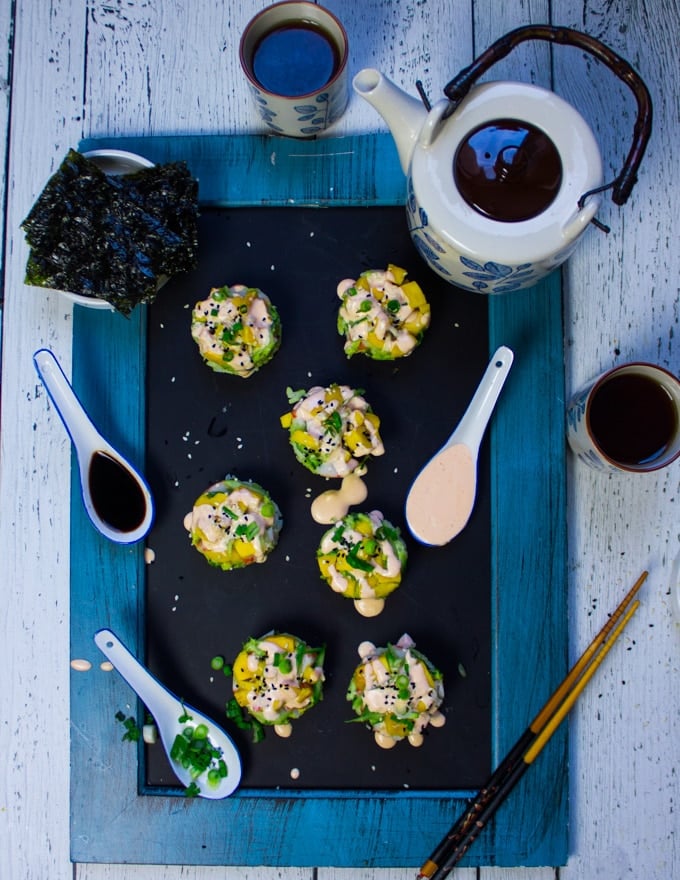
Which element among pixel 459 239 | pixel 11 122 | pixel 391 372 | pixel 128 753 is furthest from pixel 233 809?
pixel 11 122

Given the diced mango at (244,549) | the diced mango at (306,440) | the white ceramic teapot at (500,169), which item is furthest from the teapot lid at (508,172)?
the diced mango at (244,549)

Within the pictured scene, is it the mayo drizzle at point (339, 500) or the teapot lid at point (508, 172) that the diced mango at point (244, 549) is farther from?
the teapot lid at point (508, 172)

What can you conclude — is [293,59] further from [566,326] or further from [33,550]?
[33,550]

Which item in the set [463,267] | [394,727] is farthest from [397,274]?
[394,727]

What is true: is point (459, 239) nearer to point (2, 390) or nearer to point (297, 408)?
point (297, 408)

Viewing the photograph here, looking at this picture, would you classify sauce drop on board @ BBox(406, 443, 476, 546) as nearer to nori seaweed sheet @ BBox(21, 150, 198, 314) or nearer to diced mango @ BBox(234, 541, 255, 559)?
diced mango @ BBox(234, 541, 255, 559)

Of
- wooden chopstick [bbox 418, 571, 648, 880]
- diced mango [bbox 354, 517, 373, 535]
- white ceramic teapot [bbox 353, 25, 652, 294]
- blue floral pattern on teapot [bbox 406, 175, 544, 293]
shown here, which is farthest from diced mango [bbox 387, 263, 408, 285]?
wooden chopstick [bbox 418, 571, 648, 880]
